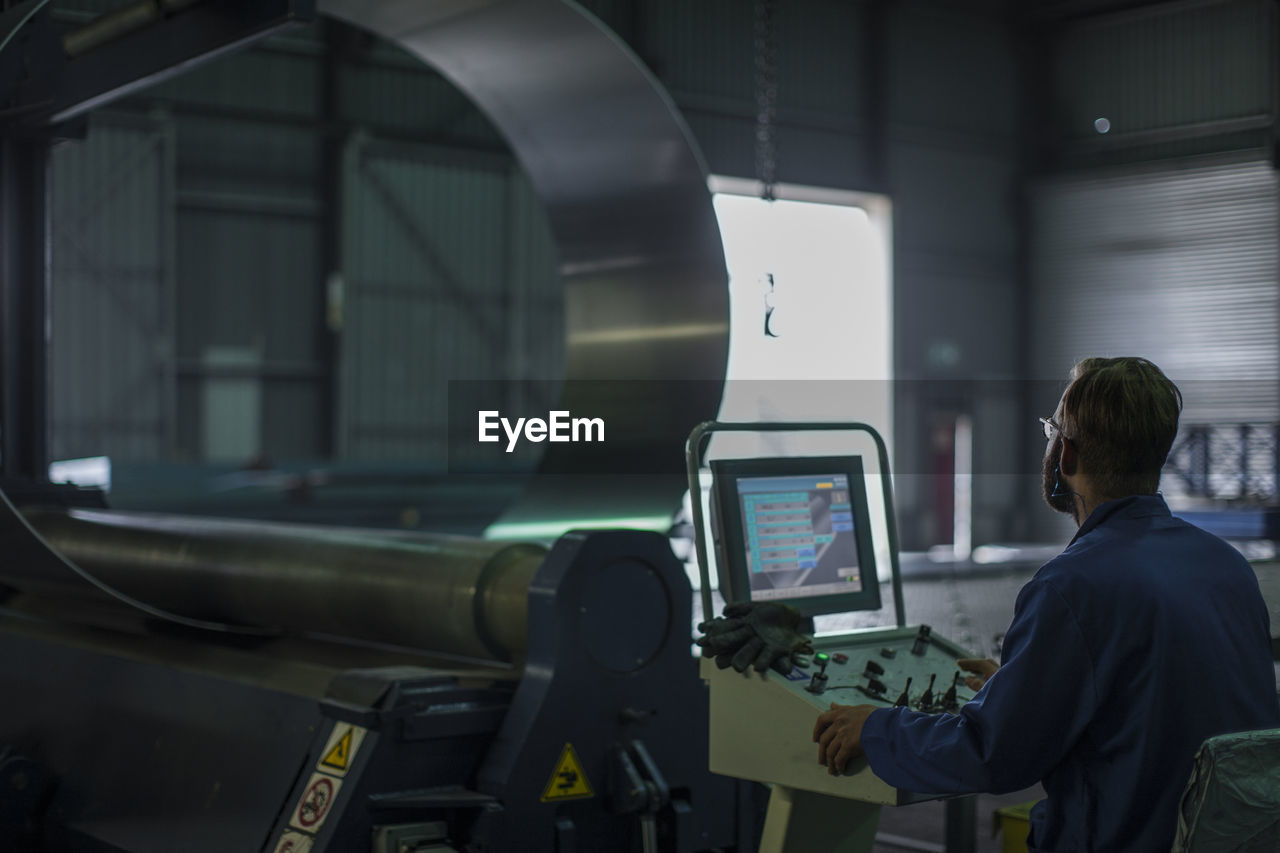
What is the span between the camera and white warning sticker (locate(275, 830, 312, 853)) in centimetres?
279

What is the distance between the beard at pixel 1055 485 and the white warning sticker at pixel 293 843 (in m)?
1.68

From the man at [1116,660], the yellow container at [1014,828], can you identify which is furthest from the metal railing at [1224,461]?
the man at [1116,660]

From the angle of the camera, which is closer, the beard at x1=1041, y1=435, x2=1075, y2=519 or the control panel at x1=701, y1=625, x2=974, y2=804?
the beard at x1=1041, y1=435, x2=1075, y2=519

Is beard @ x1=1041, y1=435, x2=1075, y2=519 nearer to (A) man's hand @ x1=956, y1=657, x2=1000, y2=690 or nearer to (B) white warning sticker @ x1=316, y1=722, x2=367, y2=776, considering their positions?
(A) man's hand @ x1=956, y1=657, x2=1000, y2=690

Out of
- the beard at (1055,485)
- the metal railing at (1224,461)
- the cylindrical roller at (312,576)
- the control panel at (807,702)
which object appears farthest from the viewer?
the metal railing at (1224,461)

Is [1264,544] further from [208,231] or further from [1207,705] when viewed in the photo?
[1207,705]

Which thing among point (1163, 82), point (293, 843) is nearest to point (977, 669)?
point (293, 843)

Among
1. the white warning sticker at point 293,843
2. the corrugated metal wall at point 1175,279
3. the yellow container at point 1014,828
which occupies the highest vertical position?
the corrugated metal wall at point 1175,279

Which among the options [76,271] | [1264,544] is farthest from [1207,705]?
[76,271]

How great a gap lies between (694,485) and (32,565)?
1.93 m

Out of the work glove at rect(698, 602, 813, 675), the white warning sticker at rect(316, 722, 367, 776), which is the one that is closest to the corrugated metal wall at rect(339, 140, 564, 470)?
the white warning sticker at rect(316, 722, 367, 776)

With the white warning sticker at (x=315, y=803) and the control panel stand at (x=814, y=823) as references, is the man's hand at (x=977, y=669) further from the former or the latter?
the white warning sticker at (x=315, y=803)

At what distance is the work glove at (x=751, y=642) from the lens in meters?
2.46

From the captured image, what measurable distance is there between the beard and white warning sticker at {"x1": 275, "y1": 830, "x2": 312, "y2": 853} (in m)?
1.68
